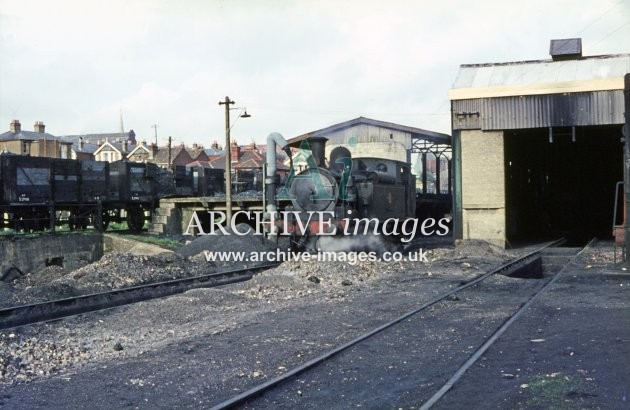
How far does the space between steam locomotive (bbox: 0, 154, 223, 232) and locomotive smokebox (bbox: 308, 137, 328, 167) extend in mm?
10443

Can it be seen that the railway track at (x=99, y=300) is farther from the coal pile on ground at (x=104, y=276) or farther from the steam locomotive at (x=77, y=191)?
the steam locomotive at (x=77, y=191)

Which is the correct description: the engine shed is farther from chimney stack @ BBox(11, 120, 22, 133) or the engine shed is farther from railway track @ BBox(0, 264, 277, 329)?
chimney stack @ BBox(11, 120, 22, 133)

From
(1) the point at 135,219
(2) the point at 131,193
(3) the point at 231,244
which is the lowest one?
(3) the point at 231,244

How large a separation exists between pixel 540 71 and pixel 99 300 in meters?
17.4

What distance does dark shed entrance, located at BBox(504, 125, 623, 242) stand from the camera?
91.0 ft

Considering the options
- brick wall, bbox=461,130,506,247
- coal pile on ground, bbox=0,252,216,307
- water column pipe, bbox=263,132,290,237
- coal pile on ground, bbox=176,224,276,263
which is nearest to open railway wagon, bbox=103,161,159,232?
coal pile on ground, bbox=0,252,216,307

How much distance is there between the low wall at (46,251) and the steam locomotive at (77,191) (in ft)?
3.08

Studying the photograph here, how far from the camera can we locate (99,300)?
1163 cm

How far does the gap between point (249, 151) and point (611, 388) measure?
251 feet

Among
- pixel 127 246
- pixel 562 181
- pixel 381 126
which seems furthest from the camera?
pixel 562 181

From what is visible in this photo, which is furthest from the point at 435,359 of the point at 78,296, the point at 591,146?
the point at 591,146

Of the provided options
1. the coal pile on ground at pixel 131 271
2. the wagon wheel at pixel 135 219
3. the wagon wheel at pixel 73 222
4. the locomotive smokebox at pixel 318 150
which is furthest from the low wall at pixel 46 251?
the locomotive smokebox at pixel 318 150

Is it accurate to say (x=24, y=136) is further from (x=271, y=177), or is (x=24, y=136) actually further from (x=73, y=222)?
(x=271, y=177)

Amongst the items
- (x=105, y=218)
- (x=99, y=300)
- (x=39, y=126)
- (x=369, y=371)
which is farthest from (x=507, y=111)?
(x=39, y=126)
